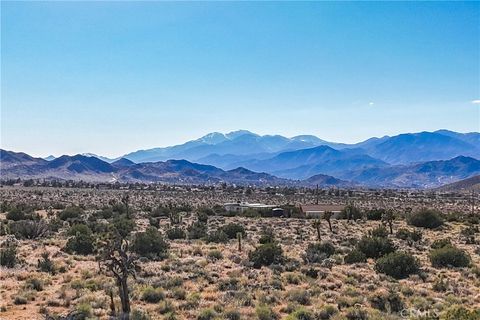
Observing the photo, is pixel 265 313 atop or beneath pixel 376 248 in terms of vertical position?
beneath

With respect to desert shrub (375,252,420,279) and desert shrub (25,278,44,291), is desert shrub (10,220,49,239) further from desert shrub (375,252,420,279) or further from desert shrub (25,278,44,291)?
desert shrub (375,252,420,279)

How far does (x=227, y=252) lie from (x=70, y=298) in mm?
11508

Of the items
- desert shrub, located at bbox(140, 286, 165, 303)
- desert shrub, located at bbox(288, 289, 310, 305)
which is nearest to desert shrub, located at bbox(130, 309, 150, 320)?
desert shrub, located at bbox(140, 286, 165, 303)

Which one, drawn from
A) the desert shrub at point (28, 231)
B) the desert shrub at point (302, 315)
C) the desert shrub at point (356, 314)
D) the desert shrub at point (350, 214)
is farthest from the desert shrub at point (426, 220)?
the desert shrub at point (302, 315)

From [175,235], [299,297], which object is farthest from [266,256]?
[175,235]

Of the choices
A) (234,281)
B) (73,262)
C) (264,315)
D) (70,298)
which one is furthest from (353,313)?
(73,262)

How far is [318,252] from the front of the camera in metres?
26.1

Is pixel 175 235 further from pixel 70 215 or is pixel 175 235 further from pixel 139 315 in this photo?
pixel 139 315

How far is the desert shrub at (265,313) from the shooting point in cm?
1477

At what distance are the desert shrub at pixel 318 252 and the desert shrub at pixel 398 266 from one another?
3407 mm

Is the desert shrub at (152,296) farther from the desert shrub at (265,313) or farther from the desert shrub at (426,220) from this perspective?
the desert shrub at (426,220)

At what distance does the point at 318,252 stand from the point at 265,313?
11785 millimetres

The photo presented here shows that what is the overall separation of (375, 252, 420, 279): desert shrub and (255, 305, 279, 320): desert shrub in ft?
27.5

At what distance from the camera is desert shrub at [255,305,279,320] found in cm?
1477
